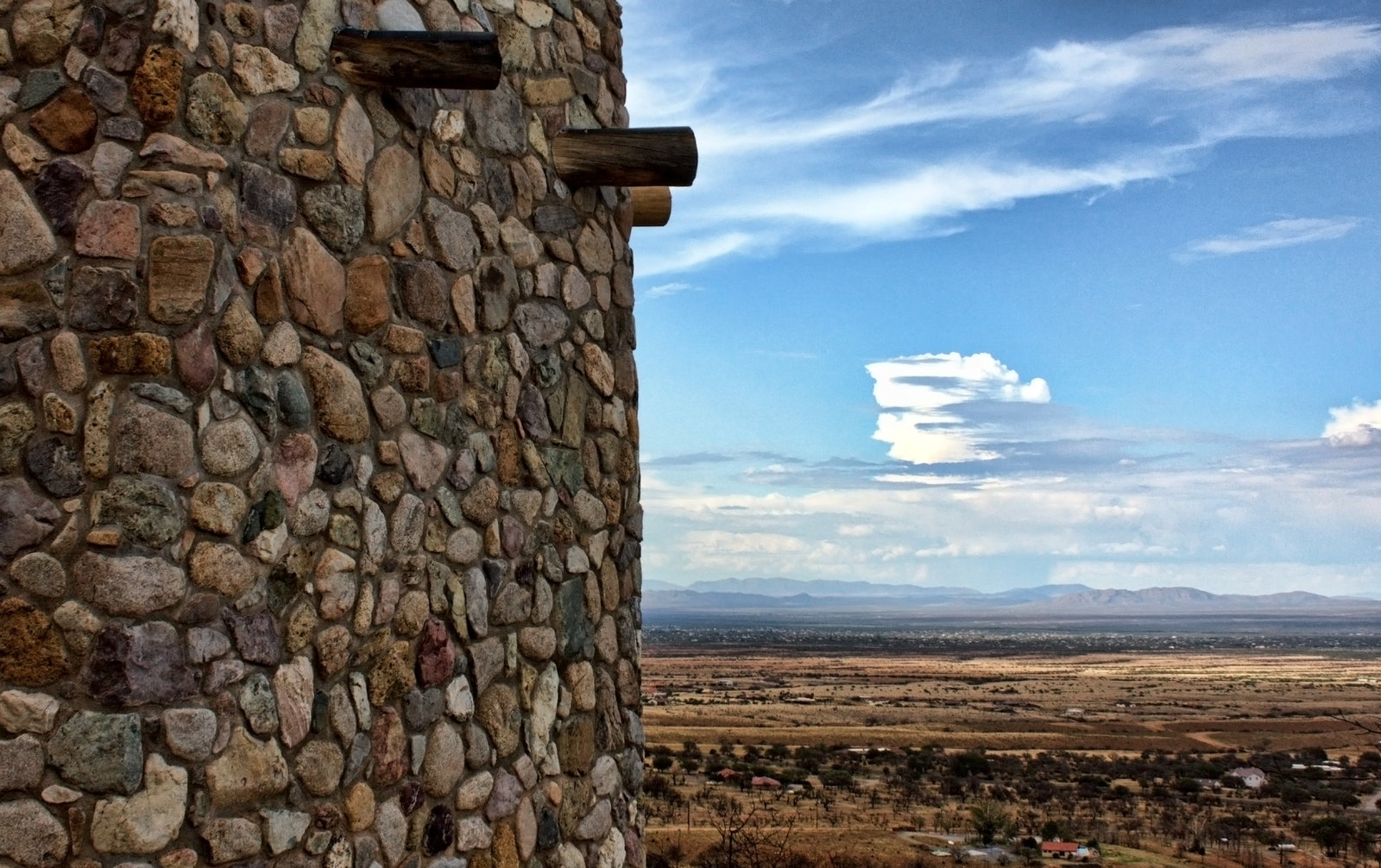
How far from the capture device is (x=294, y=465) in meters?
3.96

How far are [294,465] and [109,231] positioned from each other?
851 mm

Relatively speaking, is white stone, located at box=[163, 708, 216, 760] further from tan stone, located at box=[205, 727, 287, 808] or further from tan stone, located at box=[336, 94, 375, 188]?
tan stone, located at box=[336, 94, 375, 188]

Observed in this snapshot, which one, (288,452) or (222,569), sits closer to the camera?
(222,569)

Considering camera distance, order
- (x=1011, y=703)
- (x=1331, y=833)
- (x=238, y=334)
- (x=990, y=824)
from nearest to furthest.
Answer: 1. (x=238, y=334)
2. (x=990, y=824)
3. (x=1331, y=833)
4. (x=1011, y=703)

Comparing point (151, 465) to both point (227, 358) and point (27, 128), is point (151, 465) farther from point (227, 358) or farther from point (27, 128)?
point (27, 128)

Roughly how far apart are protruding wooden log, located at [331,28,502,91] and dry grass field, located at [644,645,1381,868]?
439cm

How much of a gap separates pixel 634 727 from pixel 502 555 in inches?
53.3

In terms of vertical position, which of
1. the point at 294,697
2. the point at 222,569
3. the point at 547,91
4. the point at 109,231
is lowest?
the point at 294,697

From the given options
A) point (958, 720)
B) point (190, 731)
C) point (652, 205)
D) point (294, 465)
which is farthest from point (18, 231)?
point (958, 720)

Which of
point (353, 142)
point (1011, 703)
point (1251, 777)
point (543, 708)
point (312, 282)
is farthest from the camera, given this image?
point (1011, 703)

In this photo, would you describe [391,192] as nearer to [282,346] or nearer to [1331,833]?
[282,346]

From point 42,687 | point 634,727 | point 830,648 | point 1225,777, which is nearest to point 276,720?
point 42,687

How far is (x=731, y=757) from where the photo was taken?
3597cm

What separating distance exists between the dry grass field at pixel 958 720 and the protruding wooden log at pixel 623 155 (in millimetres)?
3679
